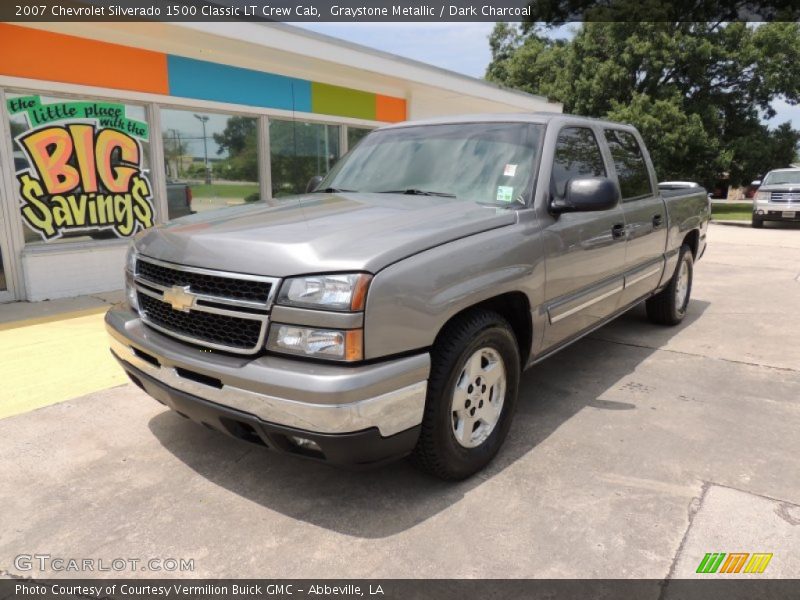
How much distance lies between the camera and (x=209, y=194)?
341 inches

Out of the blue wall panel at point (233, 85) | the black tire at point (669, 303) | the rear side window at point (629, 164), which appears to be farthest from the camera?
the blue wall panel at point (233, 85)

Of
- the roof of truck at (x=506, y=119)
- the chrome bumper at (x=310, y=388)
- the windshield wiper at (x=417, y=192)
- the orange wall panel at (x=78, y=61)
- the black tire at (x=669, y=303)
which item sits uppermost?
the orange wall panel at (x=78, y=61)

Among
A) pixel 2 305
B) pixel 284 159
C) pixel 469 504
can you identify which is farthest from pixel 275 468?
pixel 284 159

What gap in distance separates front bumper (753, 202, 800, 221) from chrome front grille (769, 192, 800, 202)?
0.09 meters

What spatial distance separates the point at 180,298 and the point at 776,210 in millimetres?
18646

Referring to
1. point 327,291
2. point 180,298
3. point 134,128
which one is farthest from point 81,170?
A: point 327,291

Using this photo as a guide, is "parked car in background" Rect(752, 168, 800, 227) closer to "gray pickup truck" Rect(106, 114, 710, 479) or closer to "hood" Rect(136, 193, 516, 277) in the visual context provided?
"gray pickup truck" Rect(106, 114, 710, 479)

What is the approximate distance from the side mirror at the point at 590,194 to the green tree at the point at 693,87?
71.7ft

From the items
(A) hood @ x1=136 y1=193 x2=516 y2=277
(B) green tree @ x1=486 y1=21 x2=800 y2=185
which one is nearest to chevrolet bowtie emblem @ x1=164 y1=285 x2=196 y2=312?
(A) hood @ x1=136 y1=193 x2=516 y2=277

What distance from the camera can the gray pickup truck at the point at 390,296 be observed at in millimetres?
2365

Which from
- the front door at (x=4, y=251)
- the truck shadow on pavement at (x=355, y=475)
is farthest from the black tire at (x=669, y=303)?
the front door at (x=4, y=251)

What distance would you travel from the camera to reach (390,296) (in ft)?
7.87

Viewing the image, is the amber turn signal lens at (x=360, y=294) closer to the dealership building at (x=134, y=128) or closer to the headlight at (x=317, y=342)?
the headlight at (x=317, y=342)
